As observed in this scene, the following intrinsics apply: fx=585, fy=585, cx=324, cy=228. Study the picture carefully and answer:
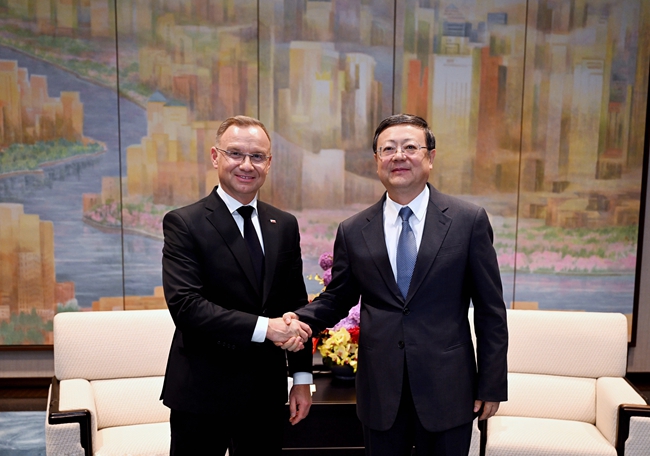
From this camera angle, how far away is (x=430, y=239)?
2.06 meters

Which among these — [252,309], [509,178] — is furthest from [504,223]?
[252,309]

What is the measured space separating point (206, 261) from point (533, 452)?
195 centimetres

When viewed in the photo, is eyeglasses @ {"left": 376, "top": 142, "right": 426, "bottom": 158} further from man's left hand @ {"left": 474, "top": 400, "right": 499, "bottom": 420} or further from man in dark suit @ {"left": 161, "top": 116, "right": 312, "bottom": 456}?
man's left hand @ {"left": 474, "top": 400, "right": 499, "bottom": 420}

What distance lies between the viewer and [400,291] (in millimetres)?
2047

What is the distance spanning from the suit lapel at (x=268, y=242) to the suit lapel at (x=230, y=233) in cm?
4

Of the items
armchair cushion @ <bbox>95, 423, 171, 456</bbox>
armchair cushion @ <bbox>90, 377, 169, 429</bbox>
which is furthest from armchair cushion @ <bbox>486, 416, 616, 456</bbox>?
armchair cushion @ <bbox>90, 377, 169, 429</bbox>

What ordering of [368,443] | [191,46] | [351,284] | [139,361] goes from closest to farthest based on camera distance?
1. [368,443]
2. [351,284]
3. [139,361]
4. [191,46]

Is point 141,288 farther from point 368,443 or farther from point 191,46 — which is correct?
point 368,443

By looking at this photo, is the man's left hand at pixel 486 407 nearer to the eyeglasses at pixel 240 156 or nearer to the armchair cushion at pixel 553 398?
the eyeglasses at pixel 240 156

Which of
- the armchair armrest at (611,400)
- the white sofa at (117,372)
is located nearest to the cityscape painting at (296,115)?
the white sofa at (117,372)

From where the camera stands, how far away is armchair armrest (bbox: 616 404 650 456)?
2863 mm

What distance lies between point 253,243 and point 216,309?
0.28 m

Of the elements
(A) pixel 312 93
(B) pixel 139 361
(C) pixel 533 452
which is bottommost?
(C) pixel 533 452

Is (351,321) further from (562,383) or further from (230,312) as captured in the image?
(230,312)
